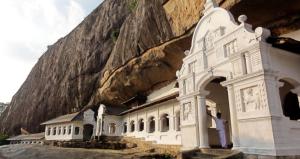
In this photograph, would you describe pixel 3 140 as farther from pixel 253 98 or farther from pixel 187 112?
pixel 253 98

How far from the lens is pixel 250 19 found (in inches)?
555

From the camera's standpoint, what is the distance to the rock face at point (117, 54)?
14.4 m

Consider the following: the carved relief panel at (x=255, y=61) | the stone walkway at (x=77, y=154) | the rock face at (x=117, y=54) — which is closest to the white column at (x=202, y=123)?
the carved relief panel at (x=255, y=61)

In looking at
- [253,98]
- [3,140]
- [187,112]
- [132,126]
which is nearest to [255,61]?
[253,98]

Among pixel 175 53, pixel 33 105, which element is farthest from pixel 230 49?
pixel 33 105

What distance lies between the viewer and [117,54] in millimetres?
26125

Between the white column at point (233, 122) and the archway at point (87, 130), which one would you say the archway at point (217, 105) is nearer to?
the white column at point (233, 122)

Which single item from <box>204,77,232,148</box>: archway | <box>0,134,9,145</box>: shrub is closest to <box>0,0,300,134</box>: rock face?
<box>0,134,9,145</box>: shrub

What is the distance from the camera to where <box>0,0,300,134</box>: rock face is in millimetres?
14383

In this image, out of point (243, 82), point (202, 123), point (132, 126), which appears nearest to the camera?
point (243, 82)

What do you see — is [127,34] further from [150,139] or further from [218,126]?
[218,126]

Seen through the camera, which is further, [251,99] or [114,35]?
[114,35]

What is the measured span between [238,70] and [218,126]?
265cm

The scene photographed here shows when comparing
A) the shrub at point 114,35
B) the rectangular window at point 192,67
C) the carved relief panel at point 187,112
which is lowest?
the carved relief panel at point 187,112
